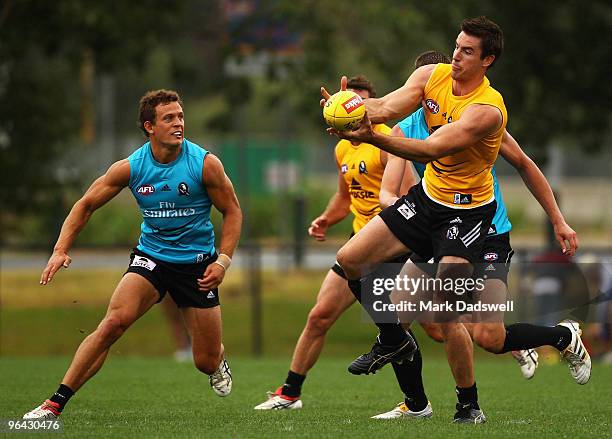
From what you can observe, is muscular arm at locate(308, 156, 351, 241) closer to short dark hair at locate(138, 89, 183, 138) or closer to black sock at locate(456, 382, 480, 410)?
short dark hair at locate(138, 89, 183, 138)

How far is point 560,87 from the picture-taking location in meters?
20.1

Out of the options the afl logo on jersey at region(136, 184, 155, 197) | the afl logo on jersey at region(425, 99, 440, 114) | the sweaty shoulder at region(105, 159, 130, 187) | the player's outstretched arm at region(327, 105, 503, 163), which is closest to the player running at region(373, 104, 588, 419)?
the afl logo on jersey at region(425, 99, 440, 114)

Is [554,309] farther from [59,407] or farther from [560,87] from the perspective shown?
[59,407]

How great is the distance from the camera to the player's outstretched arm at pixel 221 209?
8.77 m

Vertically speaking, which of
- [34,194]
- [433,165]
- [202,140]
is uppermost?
[433,165]

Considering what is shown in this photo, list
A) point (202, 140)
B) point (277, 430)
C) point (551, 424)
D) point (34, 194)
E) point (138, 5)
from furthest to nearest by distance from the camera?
point (202, 140) < point (34, 194) < point (138, 5) < point (551, 424) < point (277, 430)

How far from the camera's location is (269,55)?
21.8m

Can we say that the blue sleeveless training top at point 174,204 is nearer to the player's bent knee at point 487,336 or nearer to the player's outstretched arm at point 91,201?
the player's outstretched arm at point 91,201

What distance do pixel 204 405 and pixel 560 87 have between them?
11.9 m

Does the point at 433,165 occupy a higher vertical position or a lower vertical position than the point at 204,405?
higher

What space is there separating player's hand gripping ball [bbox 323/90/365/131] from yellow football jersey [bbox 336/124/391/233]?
256 cm

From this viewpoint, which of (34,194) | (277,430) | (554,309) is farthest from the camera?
(34,194)

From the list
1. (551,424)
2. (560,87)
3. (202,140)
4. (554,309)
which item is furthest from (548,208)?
(202,140)

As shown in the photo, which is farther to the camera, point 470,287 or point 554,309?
point 554,309
